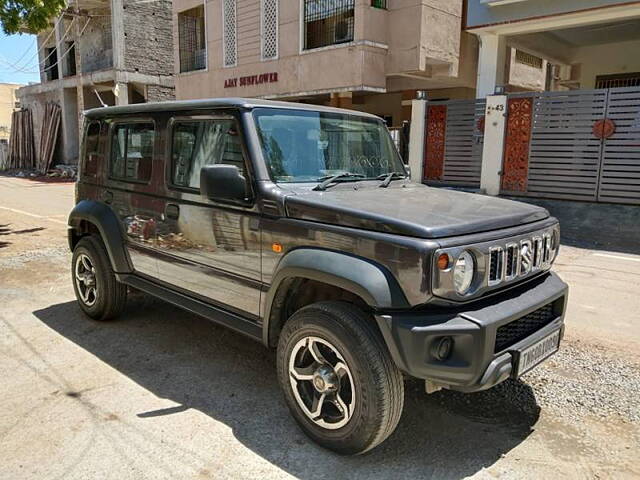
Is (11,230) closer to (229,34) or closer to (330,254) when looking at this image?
(330,254)

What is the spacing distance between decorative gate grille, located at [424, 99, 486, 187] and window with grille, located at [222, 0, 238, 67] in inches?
309

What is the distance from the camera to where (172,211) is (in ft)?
13.2

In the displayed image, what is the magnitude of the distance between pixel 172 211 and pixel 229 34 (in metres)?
14.8

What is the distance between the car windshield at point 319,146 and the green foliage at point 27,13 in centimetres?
768

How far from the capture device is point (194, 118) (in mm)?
3850

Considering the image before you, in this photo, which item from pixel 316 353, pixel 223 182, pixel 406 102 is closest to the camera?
pixel 316 353

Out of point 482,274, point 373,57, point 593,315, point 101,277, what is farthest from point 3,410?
point 373,57

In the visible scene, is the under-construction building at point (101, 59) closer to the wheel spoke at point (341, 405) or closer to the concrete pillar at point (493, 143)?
the concrete pillar at point (493, 143)

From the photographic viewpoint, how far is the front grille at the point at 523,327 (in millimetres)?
2822

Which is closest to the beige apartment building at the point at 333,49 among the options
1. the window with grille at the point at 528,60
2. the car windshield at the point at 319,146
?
the window with grille at the point at 528,60

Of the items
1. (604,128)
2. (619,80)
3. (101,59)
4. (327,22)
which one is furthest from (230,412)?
(101,59)

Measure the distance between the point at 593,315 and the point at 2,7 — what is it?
32.4 ft

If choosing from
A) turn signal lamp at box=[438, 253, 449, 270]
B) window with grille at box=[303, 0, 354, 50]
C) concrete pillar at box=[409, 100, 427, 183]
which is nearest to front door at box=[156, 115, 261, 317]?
turn signal lamp at box=[438, 253, 449, 270]

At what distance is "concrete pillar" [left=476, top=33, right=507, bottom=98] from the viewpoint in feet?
37.1
